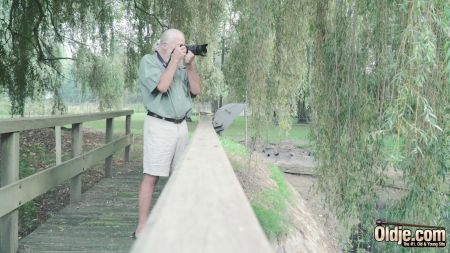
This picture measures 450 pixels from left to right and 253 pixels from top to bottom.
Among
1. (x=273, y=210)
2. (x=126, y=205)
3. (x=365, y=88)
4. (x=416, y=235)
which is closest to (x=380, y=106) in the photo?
(x=365, y=88)

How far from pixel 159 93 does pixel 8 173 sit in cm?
102

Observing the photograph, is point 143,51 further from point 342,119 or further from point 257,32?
point 342,119

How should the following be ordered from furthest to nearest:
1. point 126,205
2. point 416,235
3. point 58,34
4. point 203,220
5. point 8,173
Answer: point 58,34
point 126,205
point 416,235
point 8,173
point 203,220

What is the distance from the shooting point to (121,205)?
185 inches

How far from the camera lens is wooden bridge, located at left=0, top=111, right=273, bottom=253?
0.91 meters

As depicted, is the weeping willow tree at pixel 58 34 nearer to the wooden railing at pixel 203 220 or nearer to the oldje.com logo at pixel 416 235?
the oldje.com logo at pixel 416 235

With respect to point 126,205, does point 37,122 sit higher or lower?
higher

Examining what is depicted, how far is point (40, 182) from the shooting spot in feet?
11.1

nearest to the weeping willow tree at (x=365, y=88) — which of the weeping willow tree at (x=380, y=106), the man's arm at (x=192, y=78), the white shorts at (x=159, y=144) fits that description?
the weeping willow tree at (x=380, y=106)

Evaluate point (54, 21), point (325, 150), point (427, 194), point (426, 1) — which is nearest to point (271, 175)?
point (54, 21)

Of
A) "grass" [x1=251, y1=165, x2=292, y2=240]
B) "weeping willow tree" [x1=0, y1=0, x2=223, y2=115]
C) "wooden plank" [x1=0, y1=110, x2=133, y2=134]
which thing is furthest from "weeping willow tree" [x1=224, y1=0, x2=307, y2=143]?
"weeping willow tree" [x1=0, y1=0, x2=223, y2=115]

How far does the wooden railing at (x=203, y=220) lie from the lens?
86 cm

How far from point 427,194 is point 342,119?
2.70 feet

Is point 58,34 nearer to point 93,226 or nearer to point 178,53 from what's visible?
point 93,226
